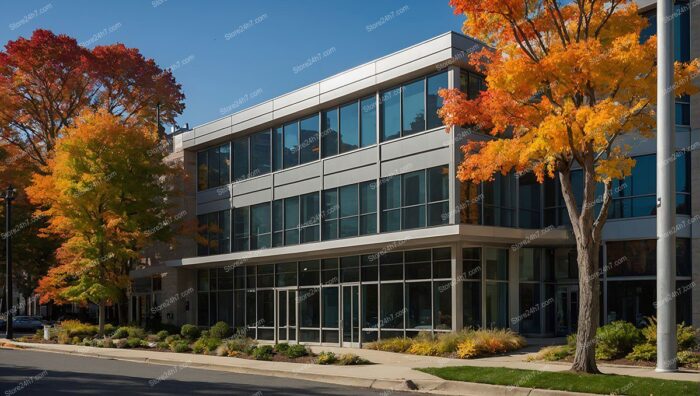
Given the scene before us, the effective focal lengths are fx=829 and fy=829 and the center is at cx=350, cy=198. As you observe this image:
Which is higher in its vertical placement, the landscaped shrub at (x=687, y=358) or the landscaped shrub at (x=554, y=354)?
the landscaped shrub at (x=687, y=358)

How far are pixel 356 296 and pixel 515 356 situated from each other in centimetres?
853

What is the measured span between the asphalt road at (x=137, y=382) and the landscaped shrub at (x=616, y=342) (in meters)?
6.72

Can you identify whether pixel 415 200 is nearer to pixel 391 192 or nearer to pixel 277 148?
pixel 391 192

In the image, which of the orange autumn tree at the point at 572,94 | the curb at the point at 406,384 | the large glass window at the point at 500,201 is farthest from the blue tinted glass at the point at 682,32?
the curb at the point at 406,384

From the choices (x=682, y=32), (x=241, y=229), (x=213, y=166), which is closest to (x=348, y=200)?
(x=241, y=229)

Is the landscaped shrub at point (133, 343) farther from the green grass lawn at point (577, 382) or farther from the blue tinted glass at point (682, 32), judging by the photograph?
the blue tinted glass at point (682, 32)

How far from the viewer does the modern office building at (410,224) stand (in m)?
26.9

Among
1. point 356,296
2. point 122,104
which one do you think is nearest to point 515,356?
point 356,296

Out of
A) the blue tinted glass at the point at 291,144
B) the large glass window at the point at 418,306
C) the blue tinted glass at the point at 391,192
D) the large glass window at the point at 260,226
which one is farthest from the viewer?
the large glass window at the point at 260,226

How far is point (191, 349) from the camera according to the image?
1173 inches

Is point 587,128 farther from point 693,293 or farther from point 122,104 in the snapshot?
point 122,104

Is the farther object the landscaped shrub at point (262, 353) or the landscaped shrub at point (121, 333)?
the landscaped shrub at point (121, 333)

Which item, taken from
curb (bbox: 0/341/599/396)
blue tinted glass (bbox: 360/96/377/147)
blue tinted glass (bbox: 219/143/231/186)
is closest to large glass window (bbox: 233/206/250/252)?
blue tinted glass (bbox: 219/143/231/186)

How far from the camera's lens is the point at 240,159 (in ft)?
125
